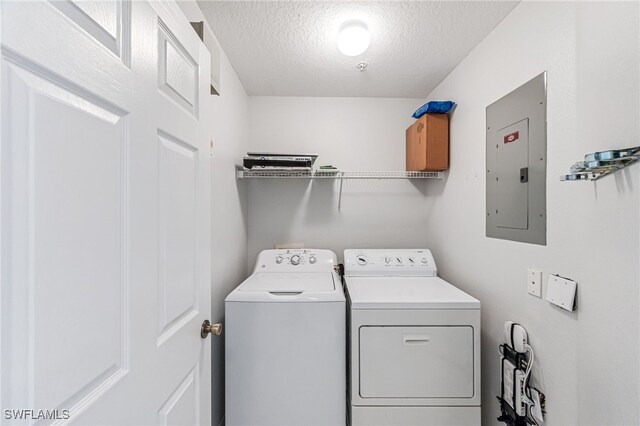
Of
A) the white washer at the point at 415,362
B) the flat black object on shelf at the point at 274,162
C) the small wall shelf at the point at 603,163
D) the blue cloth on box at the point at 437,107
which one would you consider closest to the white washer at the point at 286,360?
the white washer at the point at 415,362

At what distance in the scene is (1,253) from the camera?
0.38 metres

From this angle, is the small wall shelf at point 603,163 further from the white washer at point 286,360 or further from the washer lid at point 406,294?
the white washer at point 286,360

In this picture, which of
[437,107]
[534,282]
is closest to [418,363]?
[534,282]

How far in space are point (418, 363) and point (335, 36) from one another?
6.26 ft

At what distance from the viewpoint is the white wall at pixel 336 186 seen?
8.17ft

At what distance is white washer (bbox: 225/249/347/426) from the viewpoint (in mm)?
1556

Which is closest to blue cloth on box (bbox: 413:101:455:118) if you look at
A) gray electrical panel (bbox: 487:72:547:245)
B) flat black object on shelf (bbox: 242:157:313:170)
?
gray electrical panel (bbox: 487:72:547:245)

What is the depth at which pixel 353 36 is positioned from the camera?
4.90 ft

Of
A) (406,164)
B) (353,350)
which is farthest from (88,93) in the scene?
(406,164)

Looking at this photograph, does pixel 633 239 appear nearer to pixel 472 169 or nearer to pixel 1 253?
pixel 472 169

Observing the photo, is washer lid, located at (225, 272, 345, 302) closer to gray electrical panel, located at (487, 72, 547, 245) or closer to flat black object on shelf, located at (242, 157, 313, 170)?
flat black object on shelf, located at (242, 157, 313, 170)

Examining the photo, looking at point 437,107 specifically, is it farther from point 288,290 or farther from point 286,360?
point 286,360

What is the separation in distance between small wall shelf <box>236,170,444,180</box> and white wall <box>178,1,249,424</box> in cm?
15

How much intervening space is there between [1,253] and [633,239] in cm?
145
